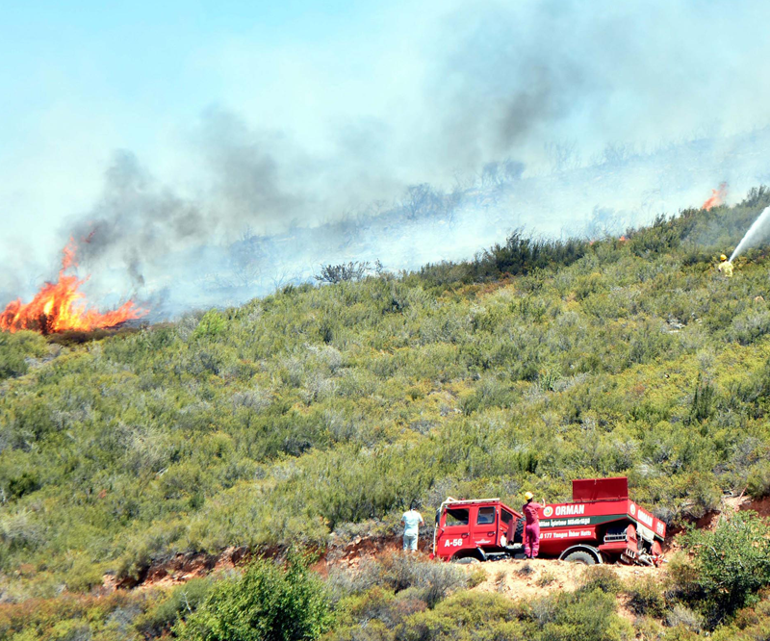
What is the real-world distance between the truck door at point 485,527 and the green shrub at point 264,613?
3180 millimetres

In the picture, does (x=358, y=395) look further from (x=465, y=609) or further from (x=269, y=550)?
(x=465, y=609)

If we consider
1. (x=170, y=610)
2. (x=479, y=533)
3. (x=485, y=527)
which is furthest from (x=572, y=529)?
(x=170, y=610)

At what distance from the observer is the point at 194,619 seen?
425 inches

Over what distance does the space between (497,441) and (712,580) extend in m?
7.80

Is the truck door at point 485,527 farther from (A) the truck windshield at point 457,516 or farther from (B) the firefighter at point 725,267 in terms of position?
(B) the firefighter at point 725,267

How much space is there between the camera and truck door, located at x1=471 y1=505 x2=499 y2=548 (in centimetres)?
1296

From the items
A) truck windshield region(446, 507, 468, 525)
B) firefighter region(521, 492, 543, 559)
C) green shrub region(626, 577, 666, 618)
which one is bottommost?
green shrub region(626, 577, 666, 618)

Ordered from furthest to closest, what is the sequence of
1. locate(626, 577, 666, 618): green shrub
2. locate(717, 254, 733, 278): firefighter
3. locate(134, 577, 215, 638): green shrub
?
locate(717, 254, 733, 278): firefighter < locate(134, 577, 215, 638): green shrub < locate(626, 577, 666, 618): green shrub

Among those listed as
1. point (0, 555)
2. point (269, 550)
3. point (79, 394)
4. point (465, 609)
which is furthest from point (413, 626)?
point (79, 394)

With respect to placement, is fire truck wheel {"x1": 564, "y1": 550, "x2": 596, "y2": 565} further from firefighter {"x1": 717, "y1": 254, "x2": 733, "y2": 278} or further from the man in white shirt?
firefighter {"x1": 717, "y1": 254, "x2": 733, "y2": 278}

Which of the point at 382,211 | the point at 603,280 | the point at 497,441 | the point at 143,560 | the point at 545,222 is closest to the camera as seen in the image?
the point at 143,560

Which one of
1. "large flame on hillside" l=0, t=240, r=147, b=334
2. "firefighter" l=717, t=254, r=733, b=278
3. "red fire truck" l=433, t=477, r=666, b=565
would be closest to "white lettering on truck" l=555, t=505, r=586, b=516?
"red fire truck" l=433, t=477, r=666, b=565

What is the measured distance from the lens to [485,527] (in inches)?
513

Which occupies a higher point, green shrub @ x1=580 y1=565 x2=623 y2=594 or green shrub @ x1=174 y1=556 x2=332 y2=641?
green shrub @ x1=580 y1=565 x2=623 y2=594
